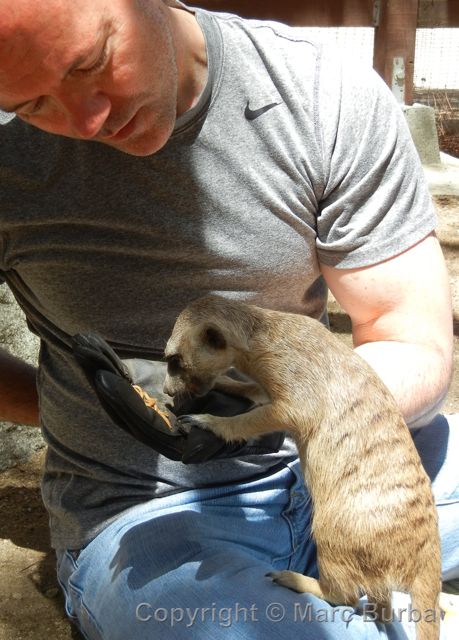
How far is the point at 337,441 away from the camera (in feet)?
5.91

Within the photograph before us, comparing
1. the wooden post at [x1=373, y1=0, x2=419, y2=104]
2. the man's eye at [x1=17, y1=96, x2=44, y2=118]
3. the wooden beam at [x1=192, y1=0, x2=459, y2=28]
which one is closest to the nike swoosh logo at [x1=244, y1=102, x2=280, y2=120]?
the man's eye at [x1=17, y1=96, x2=44, y2=118]

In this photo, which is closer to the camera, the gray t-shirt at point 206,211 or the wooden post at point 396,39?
the gray t-shirt at point 206,211

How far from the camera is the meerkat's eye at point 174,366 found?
183 cm

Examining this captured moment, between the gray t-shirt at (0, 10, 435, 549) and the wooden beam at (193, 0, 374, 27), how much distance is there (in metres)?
3.48

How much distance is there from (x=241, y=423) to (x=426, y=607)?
0.53 meters

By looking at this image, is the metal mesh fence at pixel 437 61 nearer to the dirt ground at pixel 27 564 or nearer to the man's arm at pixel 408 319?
the dirt ground at pixel 27 564

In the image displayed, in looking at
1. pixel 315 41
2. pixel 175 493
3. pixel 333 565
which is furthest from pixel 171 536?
pixel 315 41

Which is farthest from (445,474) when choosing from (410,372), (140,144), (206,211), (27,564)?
(27,564)

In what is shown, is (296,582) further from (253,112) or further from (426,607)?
(253,112)

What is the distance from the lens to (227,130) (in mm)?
1885

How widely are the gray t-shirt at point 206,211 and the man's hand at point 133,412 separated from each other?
187 mm

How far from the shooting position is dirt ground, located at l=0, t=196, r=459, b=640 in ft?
7.72

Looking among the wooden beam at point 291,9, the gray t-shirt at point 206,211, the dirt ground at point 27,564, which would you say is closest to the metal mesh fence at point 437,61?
the wooden beam at point 291,9

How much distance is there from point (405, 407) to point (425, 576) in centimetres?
36
